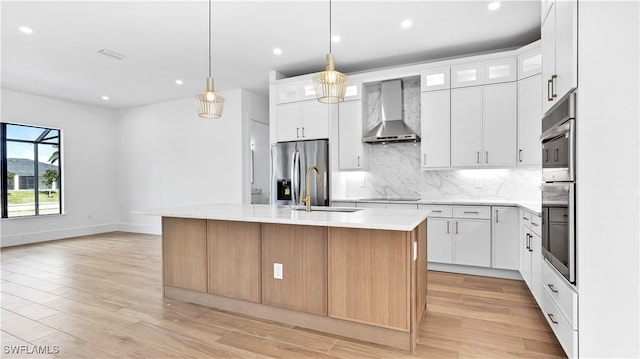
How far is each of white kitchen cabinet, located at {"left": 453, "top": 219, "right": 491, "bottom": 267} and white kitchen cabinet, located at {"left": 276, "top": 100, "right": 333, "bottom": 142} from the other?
217 centimetres

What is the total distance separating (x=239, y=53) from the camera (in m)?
4.42

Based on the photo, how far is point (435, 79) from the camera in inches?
170

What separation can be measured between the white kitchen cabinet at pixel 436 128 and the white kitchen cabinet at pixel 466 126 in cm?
7

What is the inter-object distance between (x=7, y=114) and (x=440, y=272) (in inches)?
303

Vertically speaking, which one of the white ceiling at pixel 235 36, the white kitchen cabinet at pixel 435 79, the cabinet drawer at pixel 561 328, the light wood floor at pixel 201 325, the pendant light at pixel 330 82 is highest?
the white ceiling at pixel 235 36

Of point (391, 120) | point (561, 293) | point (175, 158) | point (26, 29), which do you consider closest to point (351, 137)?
point (391, 120)

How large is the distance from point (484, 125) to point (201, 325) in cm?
376

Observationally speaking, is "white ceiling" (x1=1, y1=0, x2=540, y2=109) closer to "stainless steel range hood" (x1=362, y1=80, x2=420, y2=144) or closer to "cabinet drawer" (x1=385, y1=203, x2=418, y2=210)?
"stainless steel range hood" (x1=362, y1=80, x2=420, y2=144)

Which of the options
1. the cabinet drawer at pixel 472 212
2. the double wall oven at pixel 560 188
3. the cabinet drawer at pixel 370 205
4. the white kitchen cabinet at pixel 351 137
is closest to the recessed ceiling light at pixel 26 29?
the white kitchen cabinet at pixel 351 137

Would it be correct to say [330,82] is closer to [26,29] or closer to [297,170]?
[297,170]

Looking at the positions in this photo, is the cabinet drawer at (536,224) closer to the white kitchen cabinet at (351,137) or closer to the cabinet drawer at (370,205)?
the cabinet drawer at (370,205)

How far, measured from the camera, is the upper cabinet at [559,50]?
1797mm

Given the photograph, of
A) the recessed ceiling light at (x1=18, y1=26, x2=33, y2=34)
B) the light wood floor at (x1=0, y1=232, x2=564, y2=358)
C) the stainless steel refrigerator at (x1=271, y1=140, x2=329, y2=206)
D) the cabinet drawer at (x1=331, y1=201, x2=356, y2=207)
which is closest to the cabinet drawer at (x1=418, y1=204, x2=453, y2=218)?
the light wood floor at (x1=0, y1=232, x2=564, y2=358)
